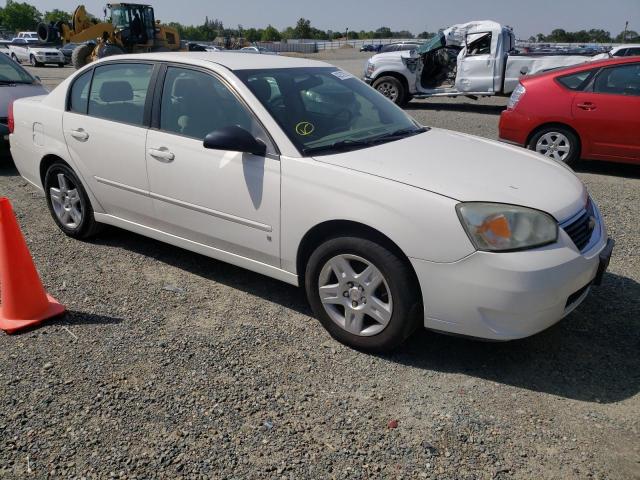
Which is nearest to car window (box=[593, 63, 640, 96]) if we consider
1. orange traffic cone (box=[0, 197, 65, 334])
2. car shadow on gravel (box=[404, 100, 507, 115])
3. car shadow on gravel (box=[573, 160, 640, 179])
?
car shadow on gravel (box=[573, 160, 640, 179])

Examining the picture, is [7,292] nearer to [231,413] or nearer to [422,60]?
[231,413]

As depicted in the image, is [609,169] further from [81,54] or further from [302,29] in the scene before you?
[302,29]

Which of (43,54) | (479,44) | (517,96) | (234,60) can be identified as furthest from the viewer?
(43,54)

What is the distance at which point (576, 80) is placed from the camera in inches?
290

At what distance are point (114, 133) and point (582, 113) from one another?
19.1ft

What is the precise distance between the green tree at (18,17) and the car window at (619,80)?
125826mm

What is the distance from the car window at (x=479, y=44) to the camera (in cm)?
1239

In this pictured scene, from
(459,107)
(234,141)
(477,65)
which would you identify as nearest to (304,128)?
(234,141)

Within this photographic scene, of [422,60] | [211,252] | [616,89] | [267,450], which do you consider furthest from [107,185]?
[422,60]

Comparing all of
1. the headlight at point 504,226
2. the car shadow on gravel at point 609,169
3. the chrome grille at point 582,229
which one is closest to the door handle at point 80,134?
the headlight at point 504,226

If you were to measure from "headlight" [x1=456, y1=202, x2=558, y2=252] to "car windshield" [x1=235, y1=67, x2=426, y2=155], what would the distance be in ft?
3.22

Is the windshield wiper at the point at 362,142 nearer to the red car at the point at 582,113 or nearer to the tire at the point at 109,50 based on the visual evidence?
the red car at the point at 582,113

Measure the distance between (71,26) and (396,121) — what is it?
2303cm

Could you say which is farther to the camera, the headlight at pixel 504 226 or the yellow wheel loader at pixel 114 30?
the yellow wheel loader at pixel 114 30
